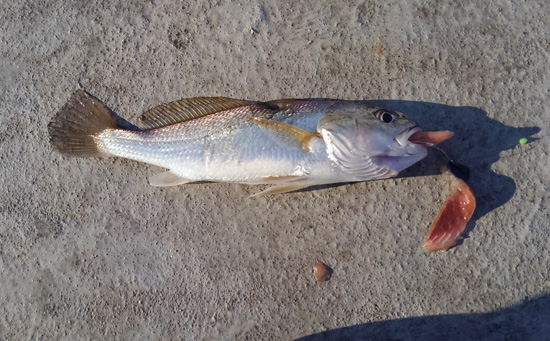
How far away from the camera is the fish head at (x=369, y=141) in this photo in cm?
266

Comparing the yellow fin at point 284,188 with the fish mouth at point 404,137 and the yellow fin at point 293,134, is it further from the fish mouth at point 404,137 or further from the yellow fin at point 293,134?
the fish mouth at point 404,137

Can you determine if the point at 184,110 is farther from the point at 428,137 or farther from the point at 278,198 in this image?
the point at 428,137

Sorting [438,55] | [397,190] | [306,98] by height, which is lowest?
[397,190]

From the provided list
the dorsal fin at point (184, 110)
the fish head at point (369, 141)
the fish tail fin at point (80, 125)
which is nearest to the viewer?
the fish head at point (369, 141)

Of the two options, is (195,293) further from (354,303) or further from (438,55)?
(438,55)

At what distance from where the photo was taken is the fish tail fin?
10.3 feet

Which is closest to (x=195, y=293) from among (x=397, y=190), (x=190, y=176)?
(x=190, y=176)

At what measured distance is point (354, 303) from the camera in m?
3.06

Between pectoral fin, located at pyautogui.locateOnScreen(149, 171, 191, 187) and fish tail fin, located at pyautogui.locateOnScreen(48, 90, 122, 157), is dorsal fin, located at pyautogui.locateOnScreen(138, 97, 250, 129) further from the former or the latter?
pectoral fin, located at pyautogui.locateOnScreen(149, 171, 191, 187)

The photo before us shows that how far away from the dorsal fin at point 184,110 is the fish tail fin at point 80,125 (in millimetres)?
300

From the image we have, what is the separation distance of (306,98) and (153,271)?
2056 mm

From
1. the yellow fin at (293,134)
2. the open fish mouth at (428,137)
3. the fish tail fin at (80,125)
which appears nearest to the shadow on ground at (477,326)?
the open fish mouth at (428,137)

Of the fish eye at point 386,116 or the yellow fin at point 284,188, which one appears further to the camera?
the yellow fin at point 284,188

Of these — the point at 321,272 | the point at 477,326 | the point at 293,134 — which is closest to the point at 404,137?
the point at 293,134
